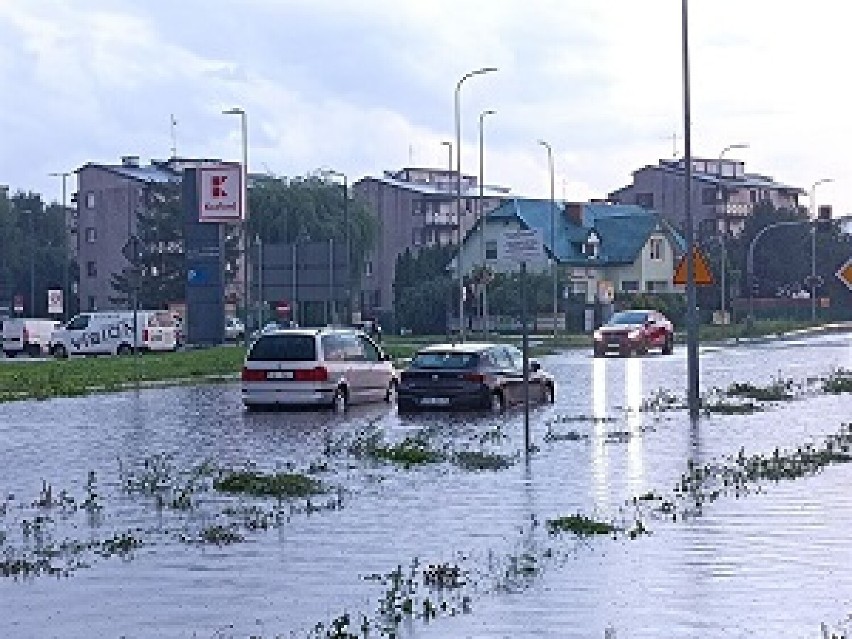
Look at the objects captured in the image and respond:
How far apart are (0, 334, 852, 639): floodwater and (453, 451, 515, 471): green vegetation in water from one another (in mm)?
168

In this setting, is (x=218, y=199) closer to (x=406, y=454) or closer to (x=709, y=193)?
(x=406, y=454)

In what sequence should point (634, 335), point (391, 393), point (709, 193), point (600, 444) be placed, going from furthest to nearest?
point (709, 193) < point (634, 335) < point (391, 393) < point (600, 444)

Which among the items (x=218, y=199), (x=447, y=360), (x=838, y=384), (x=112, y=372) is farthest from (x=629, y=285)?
(x=447, y=360)

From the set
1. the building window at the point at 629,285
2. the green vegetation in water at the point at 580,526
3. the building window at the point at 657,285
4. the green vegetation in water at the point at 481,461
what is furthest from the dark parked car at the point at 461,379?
the building window at the point at 657,285

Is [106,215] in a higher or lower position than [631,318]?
higher

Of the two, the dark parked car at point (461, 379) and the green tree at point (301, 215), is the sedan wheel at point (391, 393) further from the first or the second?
the green tree at point (301, 215)

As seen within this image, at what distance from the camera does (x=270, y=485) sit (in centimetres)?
1931

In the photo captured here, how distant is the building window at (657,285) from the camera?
129 metres

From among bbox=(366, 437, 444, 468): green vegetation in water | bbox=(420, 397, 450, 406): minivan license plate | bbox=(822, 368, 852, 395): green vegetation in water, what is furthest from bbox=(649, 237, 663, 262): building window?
bbox=(366, 437, 444, 468): green vegetation in water

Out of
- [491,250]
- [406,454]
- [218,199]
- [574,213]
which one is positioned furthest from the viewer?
[574,213]

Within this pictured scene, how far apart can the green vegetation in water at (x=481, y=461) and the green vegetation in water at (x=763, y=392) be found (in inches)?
536

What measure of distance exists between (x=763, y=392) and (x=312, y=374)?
954 cm

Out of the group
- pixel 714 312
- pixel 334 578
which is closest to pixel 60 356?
pixel 714 312

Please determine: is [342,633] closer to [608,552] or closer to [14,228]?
[608,552]
